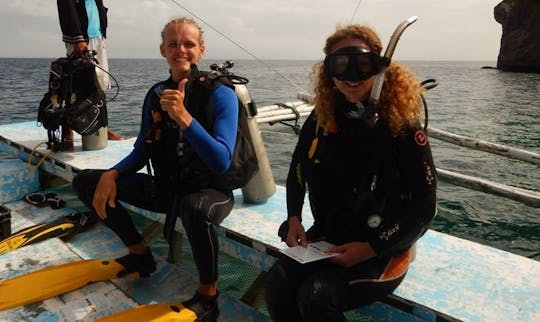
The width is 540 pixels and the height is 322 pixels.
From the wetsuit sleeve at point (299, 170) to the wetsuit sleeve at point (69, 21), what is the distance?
3717mm

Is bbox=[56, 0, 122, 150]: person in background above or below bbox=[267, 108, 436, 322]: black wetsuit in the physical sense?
above

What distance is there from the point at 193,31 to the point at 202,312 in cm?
184

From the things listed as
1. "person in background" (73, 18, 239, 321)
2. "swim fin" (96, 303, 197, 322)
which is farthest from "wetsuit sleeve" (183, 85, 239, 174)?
"swim fin" (96, 303, 197, 322)

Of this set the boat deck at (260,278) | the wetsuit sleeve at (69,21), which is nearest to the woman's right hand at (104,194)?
the boat deck at (260,278)

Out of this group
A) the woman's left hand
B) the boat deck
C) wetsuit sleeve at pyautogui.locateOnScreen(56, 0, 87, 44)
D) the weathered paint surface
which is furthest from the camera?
wetsuit sleeve at pyautogui.locateOnScreen(56, 0, 87, 44)

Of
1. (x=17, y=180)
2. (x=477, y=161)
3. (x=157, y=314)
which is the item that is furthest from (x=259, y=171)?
(x=477, y=161)

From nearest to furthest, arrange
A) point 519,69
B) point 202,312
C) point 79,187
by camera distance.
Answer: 1. point 202,312
2. point 79,187
3. point 519,69

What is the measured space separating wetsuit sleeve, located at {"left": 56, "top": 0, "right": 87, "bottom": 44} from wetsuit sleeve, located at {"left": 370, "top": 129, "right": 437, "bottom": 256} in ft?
14.3

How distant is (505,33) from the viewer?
2813 inches

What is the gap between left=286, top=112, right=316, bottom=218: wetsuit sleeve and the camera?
8.24ft

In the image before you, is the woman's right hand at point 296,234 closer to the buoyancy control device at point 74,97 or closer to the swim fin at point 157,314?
the swim fin at point 157,314

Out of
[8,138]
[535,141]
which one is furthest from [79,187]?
[535,141]

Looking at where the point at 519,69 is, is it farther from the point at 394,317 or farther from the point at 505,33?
the point at 394,317

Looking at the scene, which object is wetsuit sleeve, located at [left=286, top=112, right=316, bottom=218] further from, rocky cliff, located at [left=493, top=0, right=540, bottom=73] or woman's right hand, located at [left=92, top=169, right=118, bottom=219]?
rocky cliff, located at [left=493, top=0, right=540, bottom=73]
